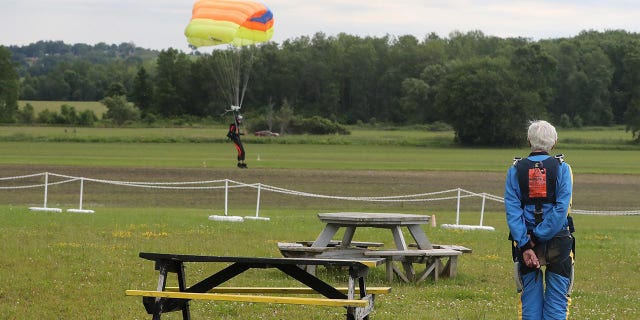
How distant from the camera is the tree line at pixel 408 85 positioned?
3981 inches

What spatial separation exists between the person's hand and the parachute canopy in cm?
2994

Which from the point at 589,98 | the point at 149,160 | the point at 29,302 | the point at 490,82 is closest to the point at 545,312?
the point at 29,302

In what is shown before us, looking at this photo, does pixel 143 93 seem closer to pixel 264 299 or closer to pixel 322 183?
pixel 322 183

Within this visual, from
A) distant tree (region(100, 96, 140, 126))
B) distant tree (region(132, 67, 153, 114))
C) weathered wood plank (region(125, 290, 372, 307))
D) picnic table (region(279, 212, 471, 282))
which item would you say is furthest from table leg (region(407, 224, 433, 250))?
distant tree (region(132, 67, 153, 114))

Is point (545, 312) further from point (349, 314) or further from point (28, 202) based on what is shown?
point (28, 202)

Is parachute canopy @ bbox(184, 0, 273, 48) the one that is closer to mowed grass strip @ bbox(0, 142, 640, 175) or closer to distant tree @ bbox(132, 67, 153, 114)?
mowed grass strip @ bbox(0, 142, 640, 175)

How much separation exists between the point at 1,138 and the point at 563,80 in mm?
80234

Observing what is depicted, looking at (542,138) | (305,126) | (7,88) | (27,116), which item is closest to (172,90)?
(27,116)

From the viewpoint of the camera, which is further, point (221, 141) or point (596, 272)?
point (221, 141)

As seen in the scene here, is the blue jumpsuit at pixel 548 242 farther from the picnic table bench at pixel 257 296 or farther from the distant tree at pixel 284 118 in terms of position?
the distant tree at pixel 284 118

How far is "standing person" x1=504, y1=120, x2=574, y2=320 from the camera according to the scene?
26.0 ft

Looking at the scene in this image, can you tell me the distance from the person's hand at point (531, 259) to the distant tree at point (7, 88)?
383ft

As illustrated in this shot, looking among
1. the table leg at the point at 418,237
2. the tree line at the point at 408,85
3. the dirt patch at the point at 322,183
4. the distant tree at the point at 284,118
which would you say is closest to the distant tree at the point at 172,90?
the tree line at the point at 408,85

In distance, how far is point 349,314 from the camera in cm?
836
